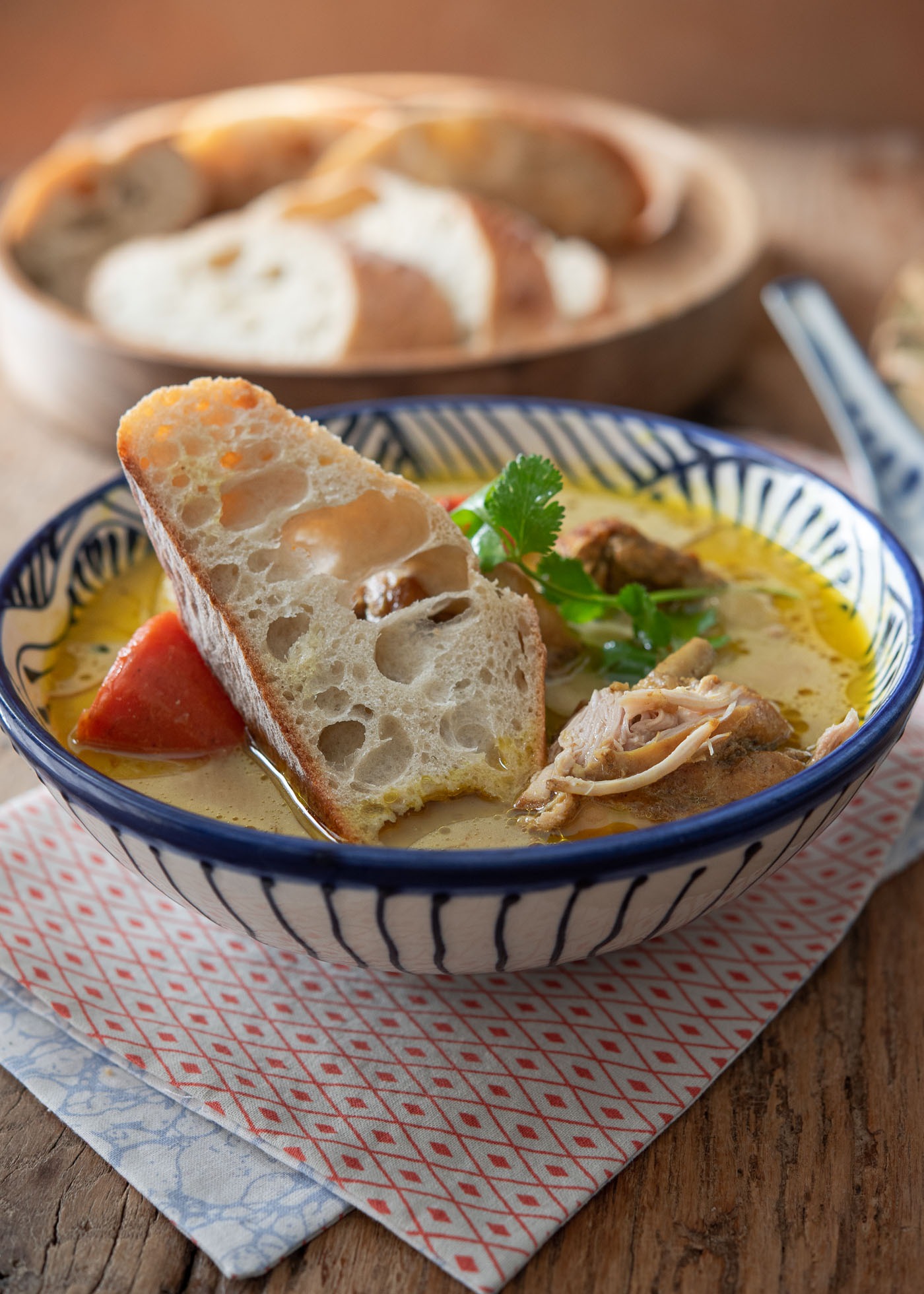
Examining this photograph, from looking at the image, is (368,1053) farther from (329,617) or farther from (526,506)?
(526,506)

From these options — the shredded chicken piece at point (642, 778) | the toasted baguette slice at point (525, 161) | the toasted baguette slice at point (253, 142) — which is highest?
the toasted baguette slice at point (253, 142)

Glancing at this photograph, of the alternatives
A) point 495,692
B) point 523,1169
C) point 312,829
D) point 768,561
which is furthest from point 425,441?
point 523,1169

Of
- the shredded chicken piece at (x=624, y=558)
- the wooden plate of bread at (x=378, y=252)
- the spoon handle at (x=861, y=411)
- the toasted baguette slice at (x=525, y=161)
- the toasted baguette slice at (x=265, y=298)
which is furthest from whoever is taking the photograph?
the toasted baguette slice at (x=525, y=161)

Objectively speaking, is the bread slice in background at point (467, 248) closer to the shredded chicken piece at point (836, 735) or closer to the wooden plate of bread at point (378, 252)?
the wooden plate of bread at point (378, 252)

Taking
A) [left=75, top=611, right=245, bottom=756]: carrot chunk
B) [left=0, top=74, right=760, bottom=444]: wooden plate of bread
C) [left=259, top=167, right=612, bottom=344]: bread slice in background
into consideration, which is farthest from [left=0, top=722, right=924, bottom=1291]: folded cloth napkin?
[left=259, top=167, right=612, bottom=344]: bread slice in background

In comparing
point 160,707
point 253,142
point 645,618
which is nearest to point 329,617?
point 160,707

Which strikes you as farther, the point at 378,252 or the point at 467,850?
the point at 378,252

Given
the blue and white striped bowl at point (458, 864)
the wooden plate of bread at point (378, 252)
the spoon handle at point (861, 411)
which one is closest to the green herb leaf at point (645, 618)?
the blue and white striped bowl at point (458, 864)

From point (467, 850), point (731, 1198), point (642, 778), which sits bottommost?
point (731, 1198)
